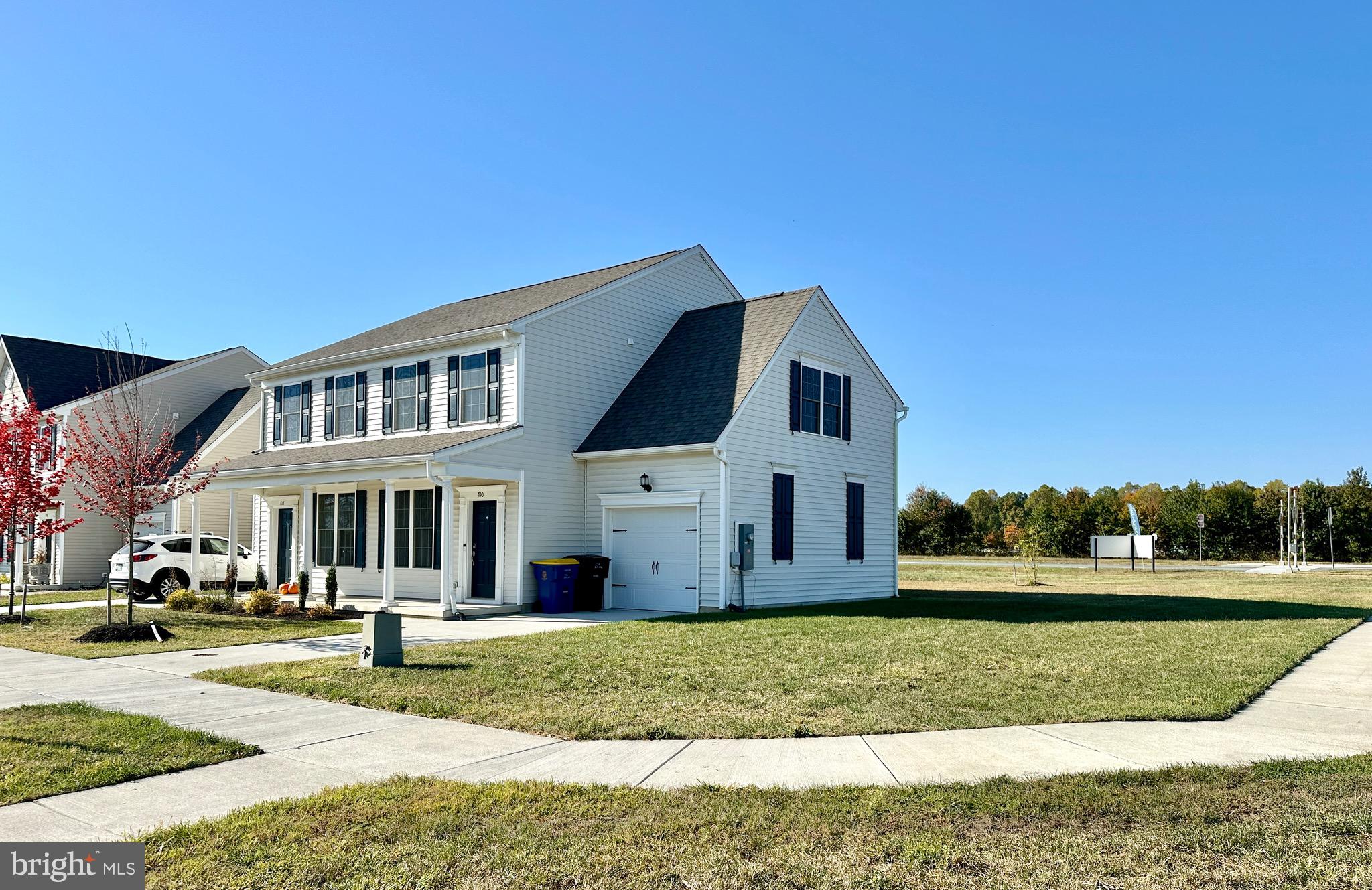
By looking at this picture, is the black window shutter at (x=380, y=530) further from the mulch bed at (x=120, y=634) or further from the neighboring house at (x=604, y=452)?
the mulch bed at (x=120, y=634)

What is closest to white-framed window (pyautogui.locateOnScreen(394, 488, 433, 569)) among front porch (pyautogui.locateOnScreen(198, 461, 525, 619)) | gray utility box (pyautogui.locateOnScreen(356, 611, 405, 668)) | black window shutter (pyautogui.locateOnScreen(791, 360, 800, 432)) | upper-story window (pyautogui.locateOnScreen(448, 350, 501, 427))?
Answer: front porch (pyautogui.locateOnScreen(198, 461, 525, 619))

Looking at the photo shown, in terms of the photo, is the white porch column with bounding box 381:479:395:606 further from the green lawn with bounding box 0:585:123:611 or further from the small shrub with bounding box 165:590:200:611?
the green lawn with bounding box 0:585:123:611

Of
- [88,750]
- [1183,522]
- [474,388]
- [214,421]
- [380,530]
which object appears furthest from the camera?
[1183,522]

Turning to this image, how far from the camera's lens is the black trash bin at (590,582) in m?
19.5

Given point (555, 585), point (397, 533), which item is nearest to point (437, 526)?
point (397, 533)

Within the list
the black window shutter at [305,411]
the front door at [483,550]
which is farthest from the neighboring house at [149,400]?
the front door at [483,550]

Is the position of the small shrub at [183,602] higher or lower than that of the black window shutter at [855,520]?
lower

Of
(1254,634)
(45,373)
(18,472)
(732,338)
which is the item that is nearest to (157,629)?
(18,472)

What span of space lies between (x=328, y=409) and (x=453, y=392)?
4.85 metres

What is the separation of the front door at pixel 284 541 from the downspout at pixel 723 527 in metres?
12.1

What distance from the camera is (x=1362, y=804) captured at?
5562 millimetres

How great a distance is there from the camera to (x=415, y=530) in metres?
21.6

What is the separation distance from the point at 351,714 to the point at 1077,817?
6.16 meters

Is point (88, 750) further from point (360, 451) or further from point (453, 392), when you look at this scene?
point (360, 451)
